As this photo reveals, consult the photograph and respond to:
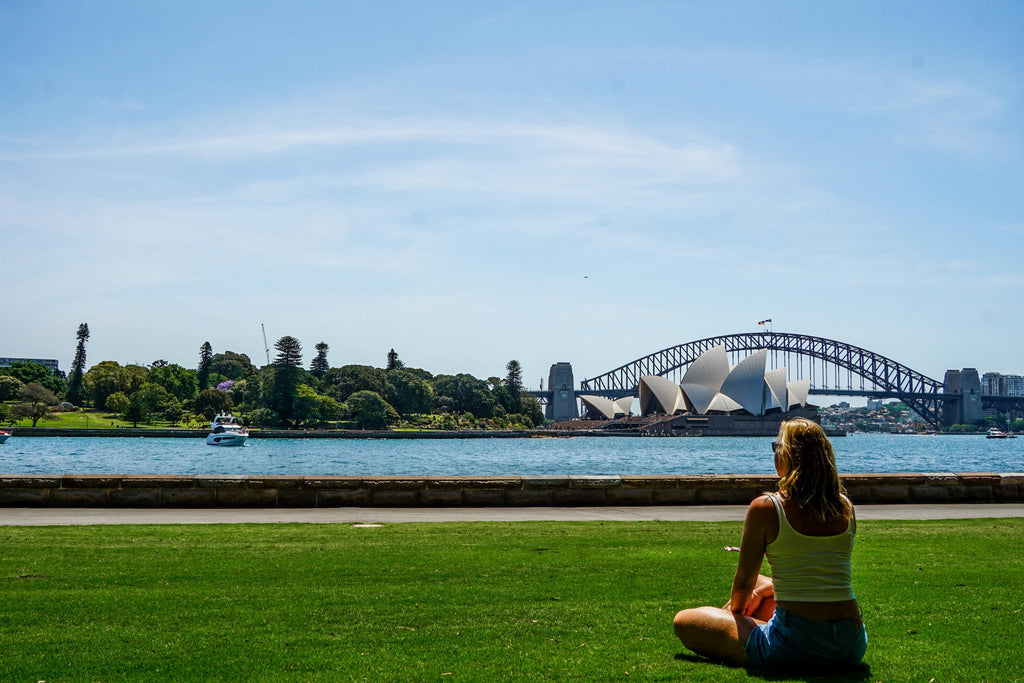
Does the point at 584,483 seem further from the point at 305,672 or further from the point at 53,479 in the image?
the point at 305,672

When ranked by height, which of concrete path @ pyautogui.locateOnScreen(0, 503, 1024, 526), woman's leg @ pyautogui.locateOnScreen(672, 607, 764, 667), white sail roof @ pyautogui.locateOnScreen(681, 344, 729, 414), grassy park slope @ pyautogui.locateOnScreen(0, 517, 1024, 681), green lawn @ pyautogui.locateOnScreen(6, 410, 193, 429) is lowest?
green lawn @ pyautogui.locateOnScreen(6, 410, 193, 429)

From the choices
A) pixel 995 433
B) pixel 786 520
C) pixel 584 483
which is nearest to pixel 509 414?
pixel 995 433

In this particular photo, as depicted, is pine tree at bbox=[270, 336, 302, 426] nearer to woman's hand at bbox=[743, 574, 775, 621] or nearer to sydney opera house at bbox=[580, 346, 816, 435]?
sydney opera house at bbox=[580, 346, 816, 435]

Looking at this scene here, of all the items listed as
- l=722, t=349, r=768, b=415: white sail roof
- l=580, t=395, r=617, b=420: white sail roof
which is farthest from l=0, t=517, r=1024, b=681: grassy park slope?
l=580, t=395, r=617, b=420: white sail roof

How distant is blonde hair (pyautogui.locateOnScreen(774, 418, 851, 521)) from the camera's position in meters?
4.49

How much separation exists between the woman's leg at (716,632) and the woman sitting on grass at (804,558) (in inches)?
4.1

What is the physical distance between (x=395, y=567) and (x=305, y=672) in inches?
127

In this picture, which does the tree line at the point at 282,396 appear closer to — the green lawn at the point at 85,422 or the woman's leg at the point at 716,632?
the green lawn at the point at 85,422

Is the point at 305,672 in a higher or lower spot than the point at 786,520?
lower

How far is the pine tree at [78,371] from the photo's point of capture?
521 ft

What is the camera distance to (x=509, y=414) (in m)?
176

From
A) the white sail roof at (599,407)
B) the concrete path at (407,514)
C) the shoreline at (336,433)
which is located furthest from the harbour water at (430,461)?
the white sail roof at (599,407)

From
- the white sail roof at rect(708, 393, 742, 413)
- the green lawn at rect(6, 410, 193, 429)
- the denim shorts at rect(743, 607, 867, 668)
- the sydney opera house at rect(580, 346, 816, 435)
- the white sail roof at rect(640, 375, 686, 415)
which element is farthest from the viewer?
the white sail roof at rect(640, 375, 686, 415)

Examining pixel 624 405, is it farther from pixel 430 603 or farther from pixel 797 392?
pixel 430 603
